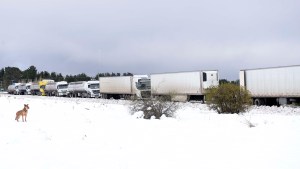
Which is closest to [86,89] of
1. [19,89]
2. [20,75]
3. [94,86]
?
[94,86]

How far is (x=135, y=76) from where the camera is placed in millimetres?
50469

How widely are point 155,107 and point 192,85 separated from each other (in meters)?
25.3

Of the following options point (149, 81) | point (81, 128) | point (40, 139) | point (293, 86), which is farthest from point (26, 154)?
point (149, 81)

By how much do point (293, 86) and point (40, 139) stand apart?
26.9 m

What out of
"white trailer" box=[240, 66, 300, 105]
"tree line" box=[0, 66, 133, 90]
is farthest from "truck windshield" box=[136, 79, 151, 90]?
"tree line" box=[0, 66, 133, 90]

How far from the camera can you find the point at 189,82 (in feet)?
138

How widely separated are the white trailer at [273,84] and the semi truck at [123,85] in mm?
13046

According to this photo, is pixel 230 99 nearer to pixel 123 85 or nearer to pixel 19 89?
pixel 123 85

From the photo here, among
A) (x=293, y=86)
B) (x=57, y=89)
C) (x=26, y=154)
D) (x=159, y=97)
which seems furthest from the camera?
(x=57, y=89)

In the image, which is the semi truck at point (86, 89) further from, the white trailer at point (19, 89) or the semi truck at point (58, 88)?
the white trailer at point (19, 89)

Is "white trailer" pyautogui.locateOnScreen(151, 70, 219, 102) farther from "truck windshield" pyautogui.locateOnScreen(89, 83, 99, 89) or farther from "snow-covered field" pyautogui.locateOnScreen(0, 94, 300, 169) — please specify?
"snow-covered field" pyautogui.locateOnScreen(0, 94, 300, 169)

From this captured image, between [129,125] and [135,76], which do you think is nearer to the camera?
[129,125]

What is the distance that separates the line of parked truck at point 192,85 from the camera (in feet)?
106

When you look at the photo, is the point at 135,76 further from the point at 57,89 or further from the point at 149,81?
the point at 57,89
